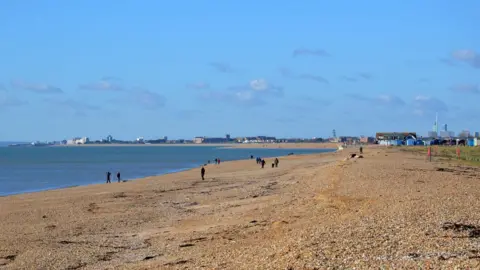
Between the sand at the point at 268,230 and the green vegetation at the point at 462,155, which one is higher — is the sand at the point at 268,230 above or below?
below

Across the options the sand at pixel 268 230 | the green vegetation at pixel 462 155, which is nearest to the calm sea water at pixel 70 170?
the sand at pixel 268 230

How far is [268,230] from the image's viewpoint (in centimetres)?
1798

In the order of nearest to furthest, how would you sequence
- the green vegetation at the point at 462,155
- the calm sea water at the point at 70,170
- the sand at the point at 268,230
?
the sand at the point at 268,230 → the calm sea water at the point at 70,170 → the green vegetation at the point at 462,155

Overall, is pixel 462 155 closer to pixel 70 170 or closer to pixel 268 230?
pixel 70 170

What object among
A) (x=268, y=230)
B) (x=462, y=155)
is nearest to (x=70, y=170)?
(x=462, y=155)

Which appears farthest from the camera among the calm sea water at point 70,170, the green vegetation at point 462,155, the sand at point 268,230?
the green vegetation at point 462,155

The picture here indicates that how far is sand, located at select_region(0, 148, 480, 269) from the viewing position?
1227cm

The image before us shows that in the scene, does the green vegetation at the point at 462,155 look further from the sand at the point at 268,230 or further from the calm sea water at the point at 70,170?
the sand at the point at 268,230

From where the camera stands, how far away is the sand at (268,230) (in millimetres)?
12266

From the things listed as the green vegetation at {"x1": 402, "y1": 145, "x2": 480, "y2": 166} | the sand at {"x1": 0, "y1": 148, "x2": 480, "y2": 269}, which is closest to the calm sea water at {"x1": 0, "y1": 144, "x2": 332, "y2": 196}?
the sand at {"x1": 0, "y1": 148, "x2": 480, "y2": 269}

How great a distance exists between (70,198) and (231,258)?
23592 millimetres

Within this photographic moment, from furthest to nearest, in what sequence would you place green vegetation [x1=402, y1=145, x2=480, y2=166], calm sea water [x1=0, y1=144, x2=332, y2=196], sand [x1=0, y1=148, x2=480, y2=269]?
green vegetation [x1=402, y1=145, x2=480, y2=166], calm sea water [x1=0, y1=144, x2=332, y2=196], sand [x1=0, y1=148, x2=480, y2=269]

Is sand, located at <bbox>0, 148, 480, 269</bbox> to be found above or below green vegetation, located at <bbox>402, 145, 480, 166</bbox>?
below

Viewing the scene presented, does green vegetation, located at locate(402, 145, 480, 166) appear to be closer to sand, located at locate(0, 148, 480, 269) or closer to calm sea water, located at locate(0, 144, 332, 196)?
calm sea water, located at locate(0, 144, 332, 196)
